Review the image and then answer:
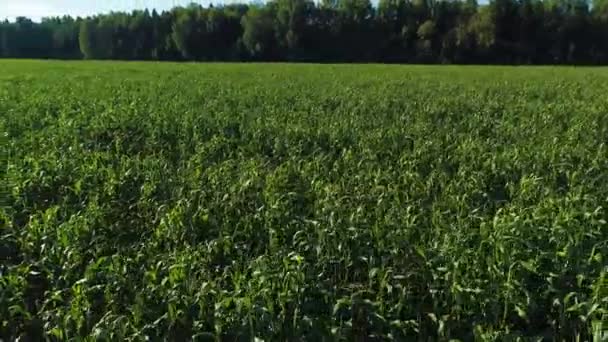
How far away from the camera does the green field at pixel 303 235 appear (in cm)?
414

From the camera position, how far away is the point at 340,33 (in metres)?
85.5

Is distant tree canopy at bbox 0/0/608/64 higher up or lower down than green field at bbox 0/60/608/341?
higher up

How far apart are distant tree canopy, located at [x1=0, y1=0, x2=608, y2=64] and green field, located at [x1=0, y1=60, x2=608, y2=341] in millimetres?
67280

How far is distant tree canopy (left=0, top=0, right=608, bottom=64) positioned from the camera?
73812 millimetres

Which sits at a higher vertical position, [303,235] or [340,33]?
[340,33]

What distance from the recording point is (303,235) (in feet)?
18.2

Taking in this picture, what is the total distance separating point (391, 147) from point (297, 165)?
2.25m

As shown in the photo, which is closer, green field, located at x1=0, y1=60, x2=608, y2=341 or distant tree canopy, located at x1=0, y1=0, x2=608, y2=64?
green field, located at x1=0, y1=60, x2=608, y2=341

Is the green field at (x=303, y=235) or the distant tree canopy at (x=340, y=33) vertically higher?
the distant tree canopy at (x=340, y=33)

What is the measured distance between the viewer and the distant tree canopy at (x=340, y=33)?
7381 cm

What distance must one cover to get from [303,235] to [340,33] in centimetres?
8285

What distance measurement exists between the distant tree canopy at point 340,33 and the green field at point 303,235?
6728cm

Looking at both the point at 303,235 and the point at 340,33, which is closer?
the point at 303,235

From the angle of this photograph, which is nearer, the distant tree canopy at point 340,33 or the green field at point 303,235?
the green field at point 303,235
